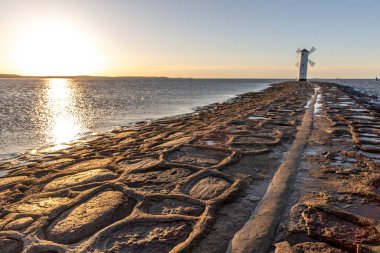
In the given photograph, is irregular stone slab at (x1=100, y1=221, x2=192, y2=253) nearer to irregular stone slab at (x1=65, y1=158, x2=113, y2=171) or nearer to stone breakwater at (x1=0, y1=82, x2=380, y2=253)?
stone breakwater at (x1=0, y1=82, x2=380, y2=253)

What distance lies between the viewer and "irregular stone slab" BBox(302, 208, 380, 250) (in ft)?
10.7

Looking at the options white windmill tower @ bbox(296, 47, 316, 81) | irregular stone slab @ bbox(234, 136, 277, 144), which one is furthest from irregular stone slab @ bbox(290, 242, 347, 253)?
white windmill tower @ bbox(296, 47, 316, 81)

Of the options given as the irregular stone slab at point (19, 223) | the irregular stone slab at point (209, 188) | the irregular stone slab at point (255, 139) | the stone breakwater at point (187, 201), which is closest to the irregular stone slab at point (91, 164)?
the stone breakwater at point (187, 201)

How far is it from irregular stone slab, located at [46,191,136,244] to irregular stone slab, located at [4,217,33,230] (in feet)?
1.15

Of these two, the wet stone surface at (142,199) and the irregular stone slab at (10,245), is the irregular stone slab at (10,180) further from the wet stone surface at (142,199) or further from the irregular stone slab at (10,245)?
the irregular stone slab at (10,245)

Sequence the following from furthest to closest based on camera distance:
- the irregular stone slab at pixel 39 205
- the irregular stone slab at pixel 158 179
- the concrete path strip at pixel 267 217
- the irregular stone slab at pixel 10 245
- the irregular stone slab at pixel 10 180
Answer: the irregular stone slab at pixel 10 180 < the irregular stone slab at pixel 158 179 < the irregular stone slab at pixel 39 205 < the irregular stone slab at pixel 10 245 < the concrete path strip at pixel 267 217

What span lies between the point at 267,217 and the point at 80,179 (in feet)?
12.2

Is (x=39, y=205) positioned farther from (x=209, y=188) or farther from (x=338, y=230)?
(x=338, y=230)

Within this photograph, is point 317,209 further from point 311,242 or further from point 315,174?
point 315,174

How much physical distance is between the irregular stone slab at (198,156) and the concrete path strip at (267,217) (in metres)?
1.42

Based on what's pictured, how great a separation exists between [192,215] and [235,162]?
8.23 ft

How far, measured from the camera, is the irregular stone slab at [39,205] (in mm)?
4395

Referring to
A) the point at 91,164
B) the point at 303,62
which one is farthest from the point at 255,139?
the point at 303,62

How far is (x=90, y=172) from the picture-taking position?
617 centimetres
